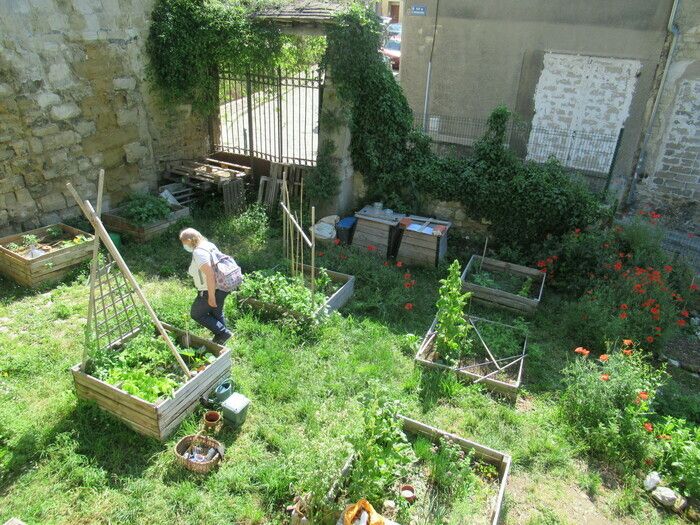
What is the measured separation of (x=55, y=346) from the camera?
550 cm

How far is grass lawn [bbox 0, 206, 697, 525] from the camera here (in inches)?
154

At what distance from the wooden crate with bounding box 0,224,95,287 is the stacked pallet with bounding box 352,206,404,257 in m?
4.06

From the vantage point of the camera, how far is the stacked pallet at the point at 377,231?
→ 26.6 ft

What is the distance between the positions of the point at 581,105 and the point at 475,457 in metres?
9.37

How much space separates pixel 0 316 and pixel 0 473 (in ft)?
8.57

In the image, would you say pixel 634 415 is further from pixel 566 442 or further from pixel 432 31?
pixel 432 31

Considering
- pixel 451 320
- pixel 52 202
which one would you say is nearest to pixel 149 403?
pixel 451 320

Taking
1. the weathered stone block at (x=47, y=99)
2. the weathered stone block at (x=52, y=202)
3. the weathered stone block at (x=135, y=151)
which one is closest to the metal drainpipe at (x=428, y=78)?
the weathered stone block at (x=135, y=151)

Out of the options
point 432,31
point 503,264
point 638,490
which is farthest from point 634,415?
point 432,31

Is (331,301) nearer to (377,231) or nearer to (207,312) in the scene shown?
(207,312)

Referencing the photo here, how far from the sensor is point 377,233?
26.7 ft

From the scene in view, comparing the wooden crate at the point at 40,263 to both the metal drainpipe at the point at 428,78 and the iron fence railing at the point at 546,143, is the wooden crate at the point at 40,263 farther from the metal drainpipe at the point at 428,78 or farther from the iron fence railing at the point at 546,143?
the metal drainpipe at the point at 428,78

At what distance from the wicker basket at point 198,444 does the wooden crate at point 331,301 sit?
1.99 metres

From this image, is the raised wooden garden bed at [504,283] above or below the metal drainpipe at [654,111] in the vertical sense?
below
